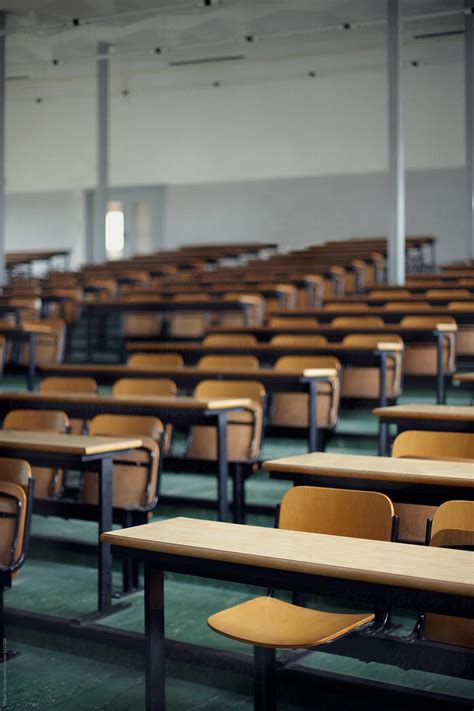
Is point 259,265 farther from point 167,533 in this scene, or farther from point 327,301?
point 167,533

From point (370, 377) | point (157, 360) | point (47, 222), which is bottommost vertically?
point (370, 377)

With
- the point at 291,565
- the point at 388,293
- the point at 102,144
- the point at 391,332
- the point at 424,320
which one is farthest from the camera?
the point at 102,144

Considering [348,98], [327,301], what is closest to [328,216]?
[348,98]

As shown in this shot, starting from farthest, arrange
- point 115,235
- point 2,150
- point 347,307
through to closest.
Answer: point 115,235
point 2,150
point 347,307

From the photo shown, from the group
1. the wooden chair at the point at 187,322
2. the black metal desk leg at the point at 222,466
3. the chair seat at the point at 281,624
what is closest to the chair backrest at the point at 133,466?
the black metal desk leg at the point at 222,466

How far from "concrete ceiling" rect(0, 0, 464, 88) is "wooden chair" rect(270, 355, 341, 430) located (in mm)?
7007

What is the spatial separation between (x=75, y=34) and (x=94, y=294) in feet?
16.9

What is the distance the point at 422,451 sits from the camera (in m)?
3.55

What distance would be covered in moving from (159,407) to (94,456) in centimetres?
85


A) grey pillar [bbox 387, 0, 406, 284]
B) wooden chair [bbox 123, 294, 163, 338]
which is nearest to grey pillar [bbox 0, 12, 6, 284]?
wooden chair [bbox 123, 294, 163, 338]

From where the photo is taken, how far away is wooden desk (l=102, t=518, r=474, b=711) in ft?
6.43

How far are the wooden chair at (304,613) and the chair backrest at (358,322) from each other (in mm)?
3682

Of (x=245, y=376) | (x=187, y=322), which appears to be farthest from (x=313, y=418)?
(x=187, y=322)

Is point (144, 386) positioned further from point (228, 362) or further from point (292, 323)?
point (292, 323)
